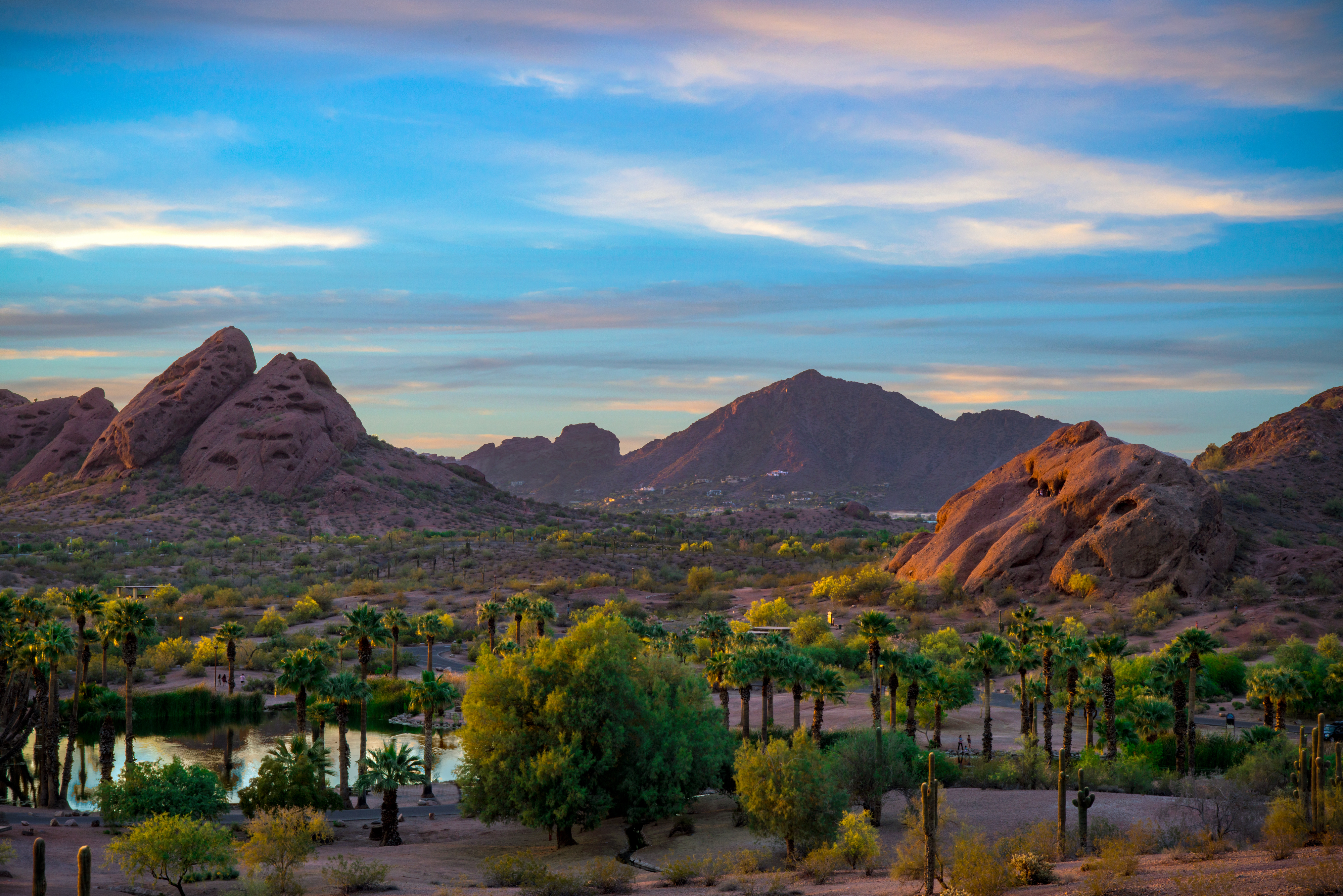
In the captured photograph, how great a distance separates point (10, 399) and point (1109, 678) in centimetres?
15219

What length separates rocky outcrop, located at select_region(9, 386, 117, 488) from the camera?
124 m

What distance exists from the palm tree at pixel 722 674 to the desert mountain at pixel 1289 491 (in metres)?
39.2

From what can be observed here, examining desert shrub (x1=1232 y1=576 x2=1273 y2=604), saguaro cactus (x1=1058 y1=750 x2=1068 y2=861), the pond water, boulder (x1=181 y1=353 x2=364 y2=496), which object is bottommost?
the pond water

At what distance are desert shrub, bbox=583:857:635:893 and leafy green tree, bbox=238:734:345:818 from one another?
1021 centimetres

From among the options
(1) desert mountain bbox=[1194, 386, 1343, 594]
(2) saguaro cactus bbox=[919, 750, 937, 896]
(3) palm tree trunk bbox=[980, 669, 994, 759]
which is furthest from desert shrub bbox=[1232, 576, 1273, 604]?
(2) saguaro cactus bbox=[919, 750, 937, 896]

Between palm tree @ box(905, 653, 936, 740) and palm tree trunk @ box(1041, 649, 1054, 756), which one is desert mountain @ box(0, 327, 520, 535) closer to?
palm tree @ box(905, 653, 936, 740)

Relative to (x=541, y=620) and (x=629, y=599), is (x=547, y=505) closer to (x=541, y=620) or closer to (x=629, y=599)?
(x=629, y=599)

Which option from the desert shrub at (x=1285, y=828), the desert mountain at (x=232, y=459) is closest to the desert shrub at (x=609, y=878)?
the desert shrub at (x=1285, y=828)

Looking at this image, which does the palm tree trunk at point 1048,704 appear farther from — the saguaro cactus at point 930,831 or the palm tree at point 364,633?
the palm tree at point 364,633

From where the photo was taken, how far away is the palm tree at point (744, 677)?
125 ft

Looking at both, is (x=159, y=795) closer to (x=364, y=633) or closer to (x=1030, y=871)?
(x=364, y=633)

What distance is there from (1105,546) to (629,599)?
106 ft

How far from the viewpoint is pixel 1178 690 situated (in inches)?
1433

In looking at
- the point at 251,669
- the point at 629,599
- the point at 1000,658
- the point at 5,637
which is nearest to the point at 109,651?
the point at 251,669
